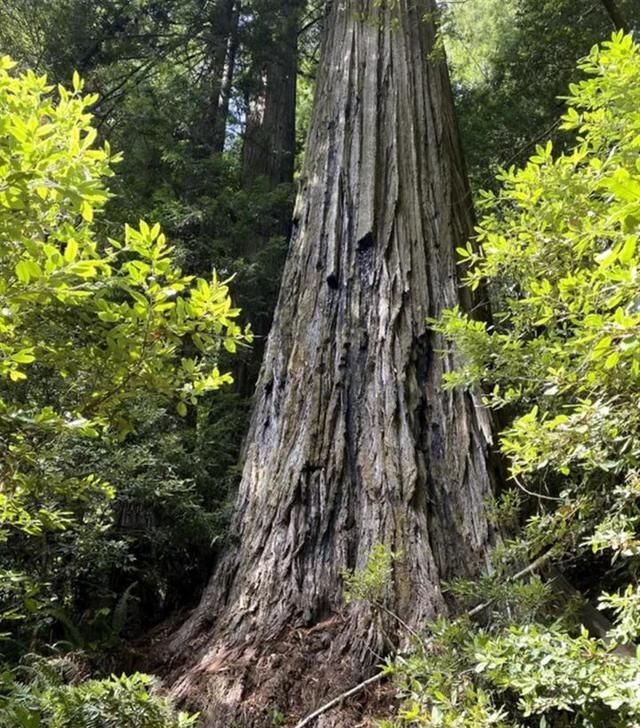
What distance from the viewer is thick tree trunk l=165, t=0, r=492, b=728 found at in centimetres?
253

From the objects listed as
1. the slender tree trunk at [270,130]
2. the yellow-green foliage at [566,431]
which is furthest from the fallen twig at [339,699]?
the slender tree trunk at [270,130]

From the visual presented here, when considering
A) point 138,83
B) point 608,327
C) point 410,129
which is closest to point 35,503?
point 608,327

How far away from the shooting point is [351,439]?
304 centimetres

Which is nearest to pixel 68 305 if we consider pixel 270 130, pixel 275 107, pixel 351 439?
pixel 351 439

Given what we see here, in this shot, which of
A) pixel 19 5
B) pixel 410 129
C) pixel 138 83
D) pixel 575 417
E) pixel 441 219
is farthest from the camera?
pixel 138 83

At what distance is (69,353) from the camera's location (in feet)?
5.60

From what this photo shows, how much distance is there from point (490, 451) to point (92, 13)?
5.36m

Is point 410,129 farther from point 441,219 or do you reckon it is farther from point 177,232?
point 177,232

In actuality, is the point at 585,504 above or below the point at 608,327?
below

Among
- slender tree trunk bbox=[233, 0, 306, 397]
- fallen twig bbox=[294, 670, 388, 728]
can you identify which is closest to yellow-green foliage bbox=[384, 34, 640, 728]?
fallen twig bbox=[294, 670, 388, 728]

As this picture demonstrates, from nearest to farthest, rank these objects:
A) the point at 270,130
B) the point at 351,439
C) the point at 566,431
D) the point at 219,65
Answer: the point at 566,431 < the point at 351,439 < the point at 219,65 < the point at 270,130

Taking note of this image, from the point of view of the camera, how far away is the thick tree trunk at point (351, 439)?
8.29 feet

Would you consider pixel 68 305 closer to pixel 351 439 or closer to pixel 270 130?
pixel 351 439

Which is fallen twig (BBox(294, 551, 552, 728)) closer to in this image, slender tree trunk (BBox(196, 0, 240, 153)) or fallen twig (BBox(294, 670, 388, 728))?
fallen twig (BBox(294, 670, 388, 728))
